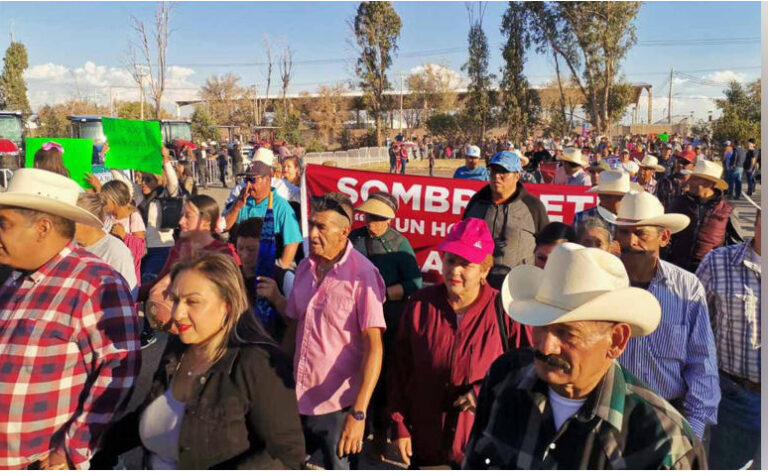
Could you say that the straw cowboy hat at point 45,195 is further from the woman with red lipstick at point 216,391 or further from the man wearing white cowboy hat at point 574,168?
the man wearing white cowboy hat at point 574,168

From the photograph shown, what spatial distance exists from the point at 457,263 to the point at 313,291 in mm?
750

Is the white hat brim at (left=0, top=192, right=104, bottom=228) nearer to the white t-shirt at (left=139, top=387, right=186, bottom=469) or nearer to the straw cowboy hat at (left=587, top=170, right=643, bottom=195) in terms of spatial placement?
the white t-shirt at (left=139, top=387, right=186, bottom=469)

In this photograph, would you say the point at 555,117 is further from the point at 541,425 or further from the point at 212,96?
the point at 541,425

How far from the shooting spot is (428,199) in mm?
5613

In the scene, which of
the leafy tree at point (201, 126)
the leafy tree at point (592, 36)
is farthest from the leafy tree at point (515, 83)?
the leafy tree at point (201, 126)

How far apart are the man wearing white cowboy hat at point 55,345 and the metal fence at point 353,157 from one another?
28514mm

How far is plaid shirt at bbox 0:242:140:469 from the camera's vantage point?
210cm

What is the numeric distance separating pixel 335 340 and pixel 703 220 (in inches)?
149

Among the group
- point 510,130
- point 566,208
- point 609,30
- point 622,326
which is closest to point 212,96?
point 510,130

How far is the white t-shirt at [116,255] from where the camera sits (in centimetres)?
358

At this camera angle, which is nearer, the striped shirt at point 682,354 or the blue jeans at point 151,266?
the striped shirt at point 682,354

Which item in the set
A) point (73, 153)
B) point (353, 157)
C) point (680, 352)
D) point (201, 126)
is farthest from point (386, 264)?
point (201, 126)

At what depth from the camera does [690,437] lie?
64.0 inches

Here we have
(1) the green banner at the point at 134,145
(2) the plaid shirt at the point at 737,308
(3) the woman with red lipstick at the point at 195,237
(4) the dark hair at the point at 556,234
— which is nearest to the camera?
(2) the plaid shirt at the point at 737,308
